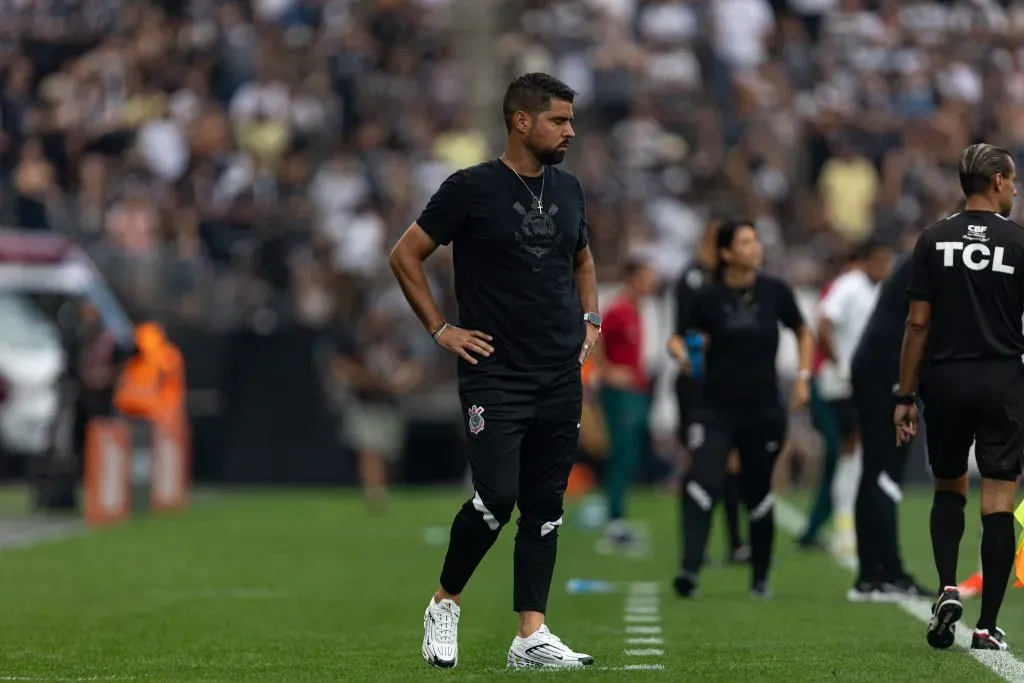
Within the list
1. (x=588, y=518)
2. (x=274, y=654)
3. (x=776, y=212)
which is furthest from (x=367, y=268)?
(x=274, y=654)

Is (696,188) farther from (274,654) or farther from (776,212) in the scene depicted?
(274,654)

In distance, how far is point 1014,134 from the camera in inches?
1012

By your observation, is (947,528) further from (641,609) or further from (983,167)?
(641,609)

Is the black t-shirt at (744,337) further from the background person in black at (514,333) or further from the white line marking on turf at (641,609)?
the background person in black at (514,333)

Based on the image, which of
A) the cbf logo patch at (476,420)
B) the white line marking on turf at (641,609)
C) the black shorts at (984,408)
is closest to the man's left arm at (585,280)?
the cbf logo patch at (476,420)

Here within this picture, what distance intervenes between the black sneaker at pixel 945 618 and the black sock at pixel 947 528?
19 centimetres

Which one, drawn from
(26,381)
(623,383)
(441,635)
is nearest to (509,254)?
(441,635)

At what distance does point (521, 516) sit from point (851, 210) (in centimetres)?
1822

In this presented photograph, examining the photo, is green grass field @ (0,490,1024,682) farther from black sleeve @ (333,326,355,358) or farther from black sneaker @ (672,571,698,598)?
black sleeve @ (333,326,355,358)

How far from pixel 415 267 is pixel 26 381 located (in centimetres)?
1687

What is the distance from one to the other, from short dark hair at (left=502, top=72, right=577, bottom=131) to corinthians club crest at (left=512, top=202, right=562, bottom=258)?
0.35 metres

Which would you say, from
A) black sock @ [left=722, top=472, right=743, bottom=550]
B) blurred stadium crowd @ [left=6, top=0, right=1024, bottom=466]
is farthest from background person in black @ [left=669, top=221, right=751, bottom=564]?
blurred stadium crowd @ [left=6, top=0, right=1024, bottom=466]

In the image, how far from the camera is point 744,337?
1141 centimetres

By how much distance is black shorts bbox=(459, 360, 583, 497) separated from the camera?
7.99 meters
